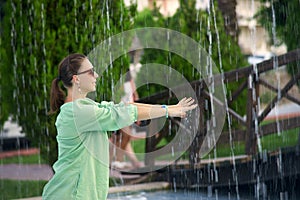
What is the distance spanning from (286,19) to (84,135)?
964 centimetres

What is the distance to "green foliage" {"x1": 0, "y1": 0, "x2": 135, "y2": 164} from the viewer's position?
9023 mm

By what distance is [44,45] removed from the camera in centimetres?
902

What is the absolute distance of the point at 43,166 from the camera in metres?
14.7

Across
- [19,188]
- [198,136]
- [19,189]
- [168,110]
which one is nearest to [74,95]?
[168,110]

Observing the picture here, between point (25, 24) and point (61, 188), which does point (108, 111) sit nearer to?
point (61, 188)

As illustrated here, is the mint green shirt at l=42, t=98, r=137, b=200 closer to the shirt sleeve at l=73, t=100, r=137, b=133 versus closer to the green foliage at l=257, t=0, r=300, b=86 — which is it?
the shirt sleeve at l=73, t=100, r=137, b=133

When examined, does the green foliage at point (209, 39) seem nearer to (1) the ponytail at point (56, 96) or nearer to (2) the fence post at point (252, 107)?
(2) the fence post at point (252, 107)

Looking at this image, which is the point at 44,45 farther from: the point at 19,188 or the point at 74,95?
the point at 74,95

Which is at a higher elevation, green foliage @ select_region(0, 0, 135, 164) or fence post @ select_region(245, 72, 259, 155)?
green foliage @ select_region(0, 0, 135, 164)

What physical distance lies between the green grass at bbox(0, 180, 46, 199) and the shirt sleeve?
20.5 feet

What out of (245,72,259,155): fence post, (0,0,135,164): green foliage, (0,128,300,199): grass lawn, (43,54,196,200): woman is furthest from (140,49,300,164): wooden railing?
(43,54,196,200): woman

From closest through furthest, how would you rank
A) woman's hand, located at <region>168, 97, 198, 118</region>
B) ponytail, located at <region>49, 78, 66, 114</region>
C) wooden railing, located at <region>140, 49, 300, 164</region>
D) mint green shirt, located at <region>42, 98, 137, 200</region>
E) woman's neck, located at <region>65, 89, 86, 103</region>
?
1. woman's hand, located at <region>168, 97, 198, 118</region>
2. mint green shirt, located at <region>42, 98, 137, 200</region>
3. woman's neck, located at <region>65, 89, 86, 103</region>
4. ponytail, located at <region>49, 78, 66, 114</region>
5. wooden railing, located at <region>140, 49, 300, 164</region>

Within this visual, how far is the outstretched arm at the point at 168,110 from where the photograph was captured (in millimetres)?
3191

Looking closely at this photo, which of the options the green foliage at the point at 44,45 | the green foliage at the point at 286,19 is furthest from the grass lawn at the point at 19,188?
the green foliage at the point at 286,19
